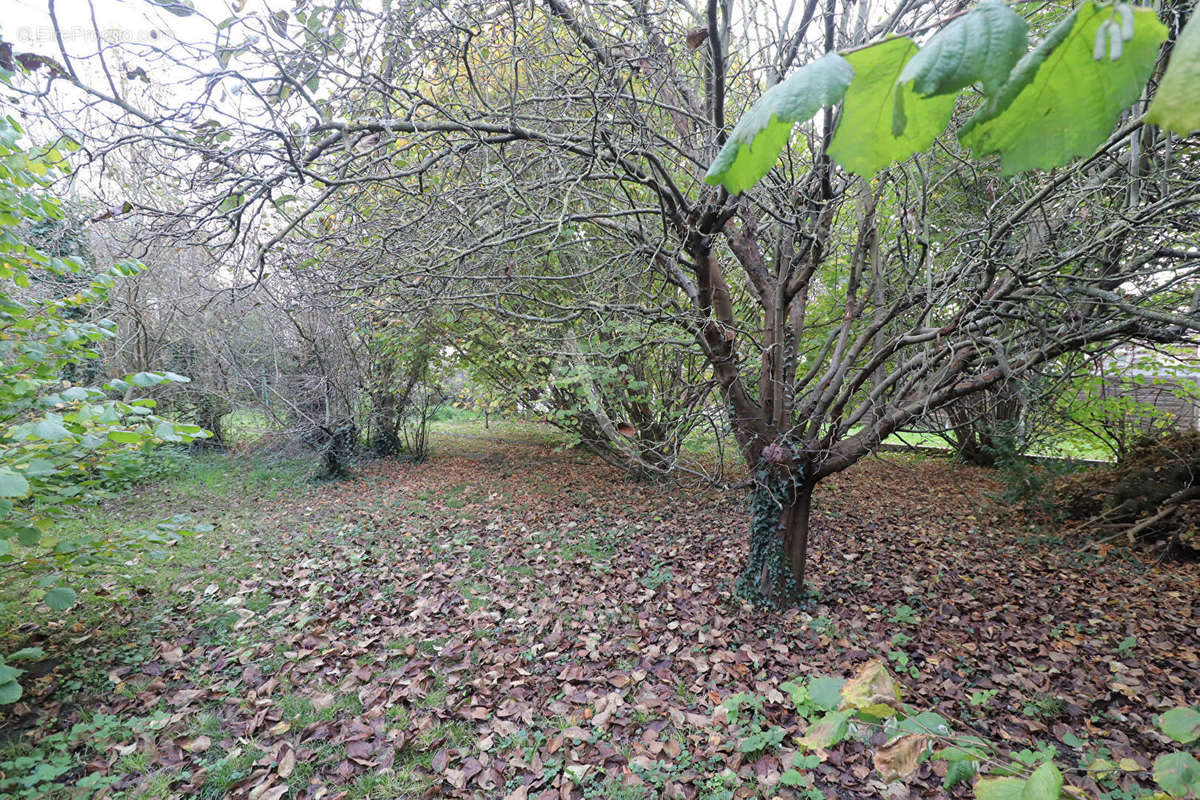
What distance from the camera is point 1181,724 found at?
898 millimetres

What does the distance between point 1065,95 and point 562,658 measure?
3.95 meters

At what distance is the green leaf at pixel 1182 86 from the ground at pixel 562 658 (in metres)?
2.18

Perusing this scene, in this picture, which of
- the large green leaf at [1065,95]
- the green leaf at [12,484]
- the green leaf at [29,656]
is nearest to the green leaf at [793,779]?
the large green leaf at [1065,95]

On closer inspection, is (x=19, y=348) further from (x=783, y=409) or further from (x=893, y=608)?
(x=893, y=608)

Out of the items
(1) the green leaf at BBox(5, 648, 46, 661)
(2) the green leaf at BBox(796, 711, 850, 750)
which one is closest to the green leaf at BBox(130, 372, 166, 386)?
(1) the green leaf at BBox(5, 648, 46, 661)

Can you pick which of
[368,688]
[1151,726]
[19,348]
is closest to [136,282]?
[19,348]

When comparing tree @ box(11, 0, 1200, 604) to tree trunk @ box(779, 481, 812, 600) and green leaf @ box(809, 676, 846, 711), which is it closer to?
tree trunk @ box(779, 481, 812, 600)

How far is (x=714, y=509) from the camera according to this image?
7125 mm

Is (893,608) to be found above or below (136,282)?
below

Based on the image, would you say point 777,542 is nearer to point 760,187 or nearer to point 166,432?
point 760,187

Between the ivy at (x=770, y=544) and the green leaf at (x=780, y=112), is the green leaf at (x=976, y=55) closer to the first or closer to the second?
the green leaf at (x=780, y=112)

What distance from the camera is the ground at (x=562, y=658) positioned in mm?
2742

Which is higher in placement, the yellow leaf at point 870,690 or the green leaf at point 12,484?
the green leaf at point 12,484

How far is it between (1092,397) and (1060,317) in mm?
4596
